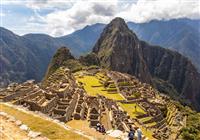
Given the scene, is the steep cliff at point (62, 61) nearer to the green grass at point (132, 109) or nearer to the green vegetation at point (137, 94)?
the green vegetation at point (137, 94)

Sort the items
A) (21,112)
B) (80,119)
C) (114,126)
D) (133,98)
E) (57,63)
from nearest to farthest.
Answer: (21,112), (80,119), (114,126), (133,98), (57,63)

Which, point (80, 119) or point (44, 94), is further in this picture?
point (44, 94)

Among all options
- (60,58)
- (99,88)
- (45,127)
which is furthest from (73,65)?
(45,127)

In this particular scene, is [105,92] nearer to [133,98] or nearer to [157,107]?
[133,98]

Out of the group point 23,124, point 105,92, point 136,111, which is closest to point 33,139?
point 23,124

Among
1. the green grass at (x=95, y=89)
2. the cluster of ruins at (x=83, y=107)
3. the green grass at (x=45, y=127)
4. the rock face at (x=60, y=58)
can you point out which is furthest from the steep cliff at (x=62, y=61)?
the green grass at (x=45, y=127)

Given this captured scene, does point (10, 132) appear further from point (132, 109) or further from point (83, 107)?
point (132, 109)
